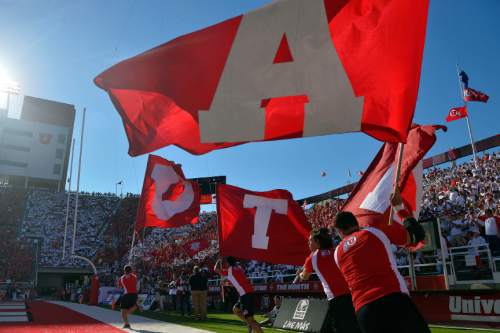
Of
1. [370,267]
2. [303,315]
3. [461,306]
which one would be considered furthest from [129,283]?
[370,267]

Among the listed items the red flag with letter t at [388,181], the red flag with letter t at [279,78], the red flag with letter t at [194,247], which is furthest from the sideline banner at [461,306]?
the red flag with letter t at [194,247]

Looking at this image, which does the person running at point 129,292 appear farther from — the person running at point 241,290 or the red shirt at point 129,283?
the person running at point 241,290

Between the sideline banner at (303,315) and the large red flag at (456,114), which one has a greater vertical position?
the large red flag at (456,114)

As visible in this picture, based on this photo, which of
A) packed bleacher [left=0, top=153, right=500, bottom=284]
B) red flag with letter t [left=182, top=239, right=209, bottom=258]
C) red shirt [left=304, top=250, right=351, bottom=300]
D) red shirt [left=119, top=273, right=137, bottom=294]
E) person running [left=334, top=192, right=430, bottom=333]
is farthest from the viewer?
red flag with letter t [left=182, top=239, right=209, bottom=258]

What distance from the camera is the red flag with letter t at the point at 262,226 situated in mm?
9383

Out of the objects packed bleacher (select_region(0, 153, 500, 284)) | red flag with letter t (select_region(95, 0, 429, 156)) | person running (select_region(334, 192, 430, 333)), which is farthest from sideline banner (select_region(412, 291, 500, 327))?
person running (select_region(334, 192, 430, 333))

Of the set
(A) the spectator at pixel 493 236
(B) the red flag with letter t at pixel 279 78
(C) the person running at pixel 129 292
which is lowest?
(C) the person running at pixel 129 292

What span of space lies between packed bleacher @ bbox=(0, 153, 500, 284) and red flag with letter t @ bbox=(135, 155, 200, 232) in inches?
160

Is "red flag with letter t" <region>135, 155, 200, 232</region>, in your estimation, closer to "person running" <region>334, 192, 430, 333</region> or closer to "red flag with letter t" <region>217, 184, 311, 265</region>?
"red flag with letter t" <region>217, 184, 311, 265</region>

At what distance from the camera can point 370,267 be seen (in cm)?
325

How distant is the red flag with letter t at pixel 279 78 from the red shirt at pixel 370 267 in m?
1.28

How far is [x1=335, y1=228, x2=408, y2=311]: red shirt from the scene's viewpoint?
3158 millimetres

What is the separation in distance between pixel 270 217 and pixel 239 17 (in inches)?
212

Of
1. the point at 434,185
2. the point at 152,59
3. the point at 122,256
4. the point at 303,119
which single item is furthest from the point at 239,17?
the point at 122,256
